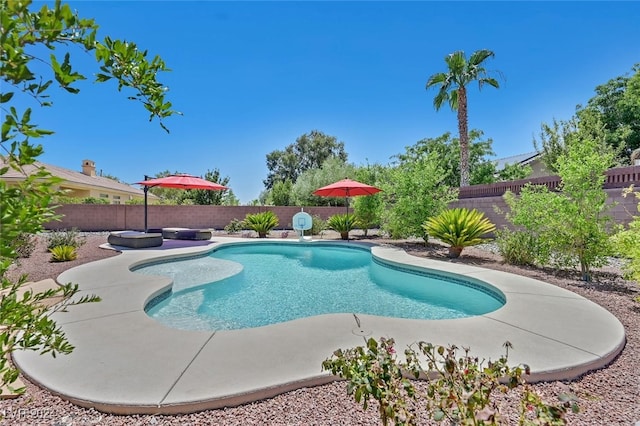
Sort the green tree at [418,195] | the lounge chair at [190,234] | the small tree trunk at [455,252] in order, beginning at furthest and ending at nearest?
the lounge chair at [190,234] → the green tree at [418,195] → the small tree trunk at [455,252]

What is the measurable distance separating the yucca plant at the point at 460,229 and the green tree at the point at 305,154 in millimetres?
28277

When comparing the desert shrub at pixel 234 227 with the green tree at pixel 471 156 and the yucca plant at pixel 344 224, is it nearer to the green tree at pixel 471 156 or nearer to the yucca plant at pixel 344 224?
the yucca plant at pixel 344 224

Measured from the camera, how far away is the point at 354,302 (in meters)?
5.27

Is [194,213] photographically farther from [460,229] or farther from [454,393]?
[454,393]

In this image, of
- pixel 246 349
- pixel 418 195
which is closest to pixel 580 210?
pixel 418 195

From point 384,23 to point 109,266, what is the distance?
33.2 feet

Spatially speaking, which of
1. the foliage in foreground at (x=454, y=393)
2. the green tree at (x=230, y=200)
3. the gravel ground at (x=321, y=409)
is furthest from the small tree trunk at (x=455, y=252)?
the green tree at (x=230, y=200)

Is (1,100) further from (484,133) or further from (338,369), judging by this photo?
(484,133)

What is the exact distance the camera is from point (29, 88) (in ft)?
3.33

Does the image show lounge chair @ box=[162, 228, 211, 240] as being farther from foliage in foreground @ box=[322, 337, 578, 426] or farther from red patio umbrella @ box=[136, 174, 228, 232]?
foliage in foreground @ box=[322, 337, 578, 426]

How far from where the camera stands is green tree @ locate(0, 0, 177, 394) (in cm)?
88

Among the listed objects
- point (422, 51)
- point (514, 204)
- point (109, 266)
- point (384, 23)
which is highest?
point (422, 51)

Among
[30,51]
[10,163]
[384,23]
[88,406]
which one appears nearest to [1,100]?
[10,163]

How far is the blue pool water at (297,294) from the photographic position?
4.66 metres
